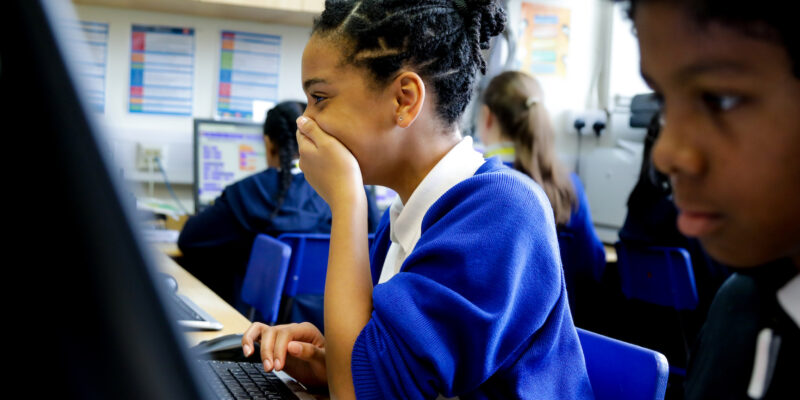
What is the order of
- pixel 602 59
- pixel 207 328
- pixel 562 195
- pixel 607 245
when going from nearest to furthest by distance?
1. pixel 207 328
2. pixel 562 195
3. pixel 607 245
4. pixel 602 59

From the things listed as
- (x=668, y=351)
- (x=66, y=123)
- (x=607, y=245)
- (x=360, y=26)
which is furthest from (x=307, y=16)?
(x=66, y=123)

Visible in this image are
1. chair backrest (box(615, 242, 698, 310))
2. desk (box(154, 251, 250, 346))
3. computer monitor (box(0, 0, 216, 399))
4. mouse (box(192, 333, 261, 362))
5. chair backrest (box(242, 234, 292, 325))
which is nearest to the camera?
computer monitor (box(0, 0, 216, 399))

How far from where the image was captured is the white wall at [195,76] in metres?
3.28

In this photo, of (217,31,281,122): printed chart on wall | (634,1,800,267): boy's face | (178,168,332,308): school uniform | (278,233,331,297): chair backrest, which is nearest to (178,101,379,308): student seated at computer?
(178,168,332,308): school uniform

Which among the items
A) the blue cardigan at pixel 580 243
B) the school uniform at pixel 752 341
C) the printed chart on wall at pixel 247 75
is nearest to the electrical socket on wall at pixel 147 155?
the printed chart on wall at pixel 247 75

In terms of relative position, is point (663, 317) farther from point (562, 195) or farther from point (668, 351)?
point (562, 195)

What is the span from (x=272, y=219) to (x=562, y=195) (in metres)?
1.05

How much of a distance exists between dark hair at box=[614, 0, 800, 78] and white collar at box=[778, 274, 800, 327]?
0.16 metres

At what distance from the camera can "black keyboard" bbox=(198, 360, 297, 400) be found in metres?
0.80

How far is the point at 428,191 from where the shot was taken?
95cm

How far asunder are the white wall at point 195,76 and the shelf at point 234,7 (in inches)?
1.8

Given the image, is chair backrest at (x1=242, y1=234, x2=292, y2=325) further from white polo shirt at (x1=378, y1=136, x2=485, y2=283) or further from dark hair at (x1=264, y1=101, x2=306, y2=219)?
white polo shirt at (x1=378, y1=136, x2=485, y2=283)

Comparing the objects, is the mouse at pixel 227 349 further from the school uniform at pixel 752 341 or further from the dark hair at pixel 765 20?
the dark hair at pixel 765 20

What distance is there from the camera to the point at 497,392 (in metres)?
0.81
